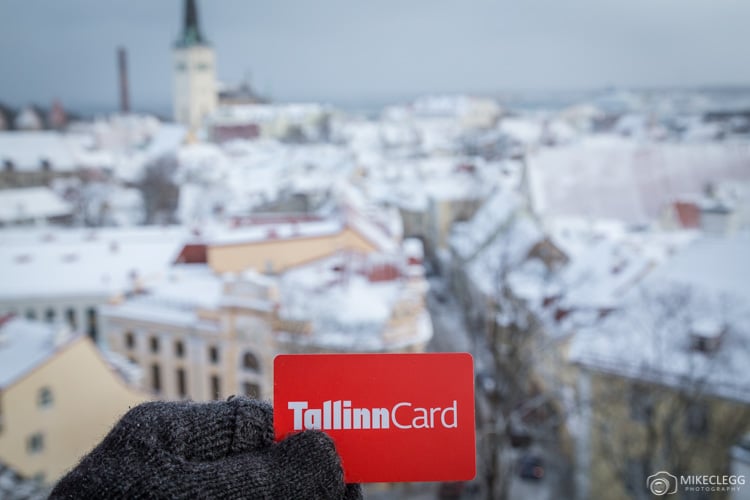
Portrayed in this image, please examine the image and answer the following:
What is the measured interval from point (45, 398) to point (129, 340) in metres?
2.14

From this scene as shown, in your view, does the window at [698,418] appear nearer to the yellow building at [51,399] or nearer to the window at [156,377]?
the yellow building at [51,399]

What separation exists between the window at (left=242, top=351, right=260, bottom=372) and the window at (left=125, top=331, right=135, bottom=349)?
144 centimetres

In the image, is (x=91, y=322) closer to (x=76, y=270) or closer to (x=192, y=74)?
(x=76, y=270)

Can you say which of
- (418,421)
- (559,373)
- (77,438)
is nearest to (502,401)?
(559,373)

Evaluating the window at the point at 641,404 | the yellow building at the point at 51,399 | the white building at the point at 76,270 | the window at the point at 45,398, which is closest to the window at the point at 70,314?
the white building at the point at 76,270

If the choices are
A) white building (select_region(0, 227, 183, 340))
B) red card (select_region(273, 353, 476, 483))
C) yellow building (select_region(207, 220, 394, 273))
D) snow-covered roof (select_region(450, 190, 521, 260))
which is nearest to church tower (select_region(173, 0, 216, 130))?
white building (select_region(0, 227, 183, 340))

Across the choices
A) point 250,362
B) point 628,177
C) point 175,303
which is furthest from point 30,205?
point 628,177

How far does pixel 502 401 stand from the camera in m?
5.66

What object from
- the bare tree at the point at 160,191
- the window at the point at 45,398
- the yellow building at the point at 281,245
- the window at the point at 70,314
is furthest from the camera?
the bare tree at the point at 160,191

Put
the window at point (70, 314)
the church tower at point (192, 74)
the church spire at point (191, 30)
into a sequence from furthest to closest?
the church tower at point (192, 74) < the church spire at point (191, 30) < the window at point (70, 314)

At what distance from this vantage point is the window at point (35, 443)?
551 centimetres

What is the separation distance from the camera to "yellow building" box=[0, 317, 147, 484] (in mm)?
5469

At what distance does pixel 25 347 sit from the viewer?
598cm

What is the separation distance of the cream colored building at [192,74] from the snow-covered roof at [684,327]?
17112mm
